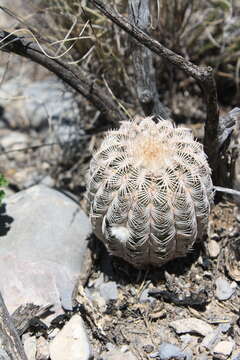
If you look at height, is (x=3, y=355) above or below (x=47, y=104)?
below

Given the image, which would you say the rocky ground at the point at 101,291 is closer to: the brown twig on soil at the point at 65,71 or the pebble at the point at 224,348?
the pebble at the point at 224,348

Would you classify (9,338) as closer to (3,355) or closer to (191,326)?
(3,355)

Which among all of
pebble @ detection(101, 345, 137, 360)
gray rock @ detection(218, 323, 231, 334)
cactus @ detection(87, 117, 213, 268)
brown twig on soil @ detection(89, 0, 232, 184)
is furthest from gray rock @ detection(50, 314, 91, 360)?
brown twig on soil @ detection(89, 0, 232, 184)

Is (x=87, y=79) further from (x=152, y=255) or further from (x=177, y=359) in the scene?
(x=177, y=359)

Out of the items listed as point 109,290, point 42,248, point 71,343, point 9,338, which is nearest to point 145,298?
point 109,290

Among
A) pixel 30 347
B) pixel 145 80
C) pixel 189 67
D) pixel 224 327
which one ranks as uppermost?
pixel 189 67

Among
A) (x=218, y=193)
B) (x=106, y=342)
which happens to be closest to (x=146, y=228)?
(x=106, y=342)
